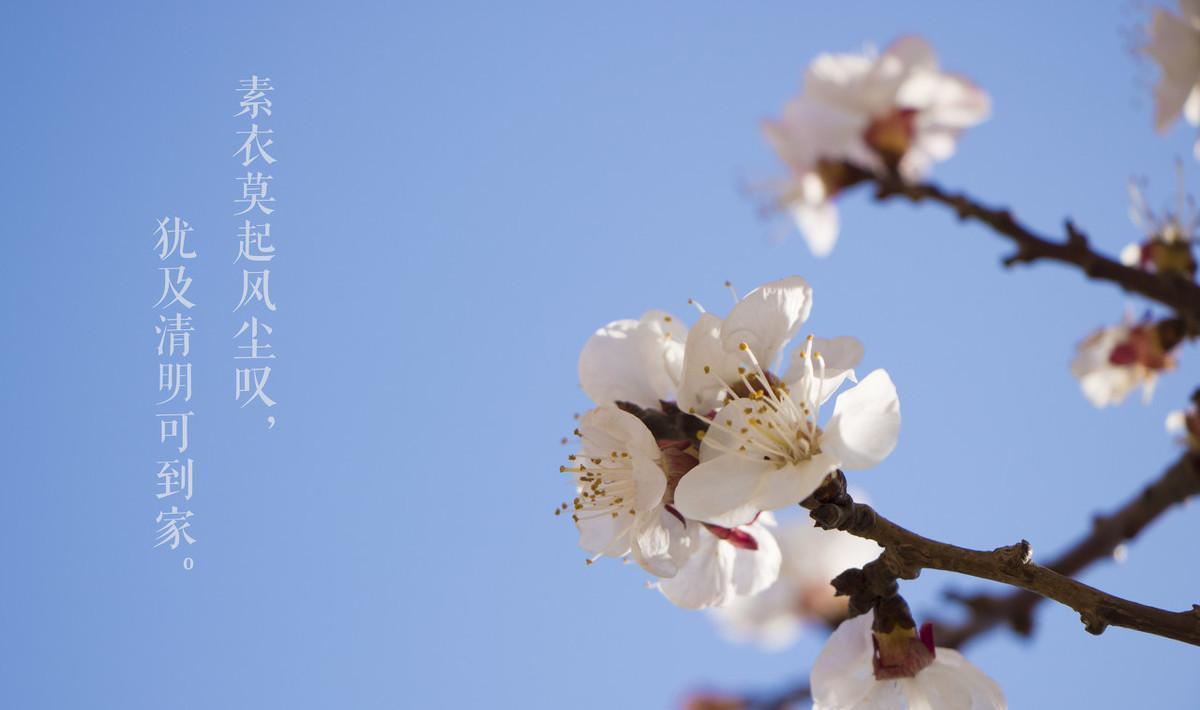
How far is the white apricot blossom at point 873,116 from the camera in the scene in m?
1.87

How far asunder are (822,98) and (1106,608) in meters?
1.34

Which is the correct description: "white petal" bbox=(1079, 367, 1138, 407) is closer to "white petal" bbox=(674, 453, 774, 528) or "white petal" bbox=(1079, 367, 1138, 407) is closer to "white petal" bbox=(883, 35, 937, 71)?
"white petal" bbox=(883, 35, 937, 71)

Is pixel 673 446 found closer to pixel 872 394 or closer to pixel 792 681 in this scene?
pixel 872 394

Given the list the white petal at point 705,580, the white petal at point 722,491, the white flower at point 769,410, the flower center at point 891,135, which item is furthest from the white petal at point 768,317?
the flower center at point 891,135

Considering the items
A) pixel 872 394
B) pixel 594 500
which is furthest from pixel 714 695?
pixel 872 394

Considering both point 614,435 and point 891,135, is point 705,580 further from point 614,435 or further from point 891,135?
point 891,135

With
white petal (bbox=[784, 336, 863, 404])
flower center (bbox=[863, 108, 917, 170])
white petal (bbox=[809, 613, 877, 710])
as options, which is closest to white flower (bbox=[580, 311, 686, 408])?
white petal (bbox=[784, 336, 863, 404])

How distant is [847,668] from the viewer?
93cm

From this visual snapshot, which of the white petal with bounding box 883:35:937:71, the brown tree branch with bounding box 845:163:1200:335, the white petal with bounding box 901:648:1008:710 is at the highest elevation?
the white petal with bounding box 883:35:937:71

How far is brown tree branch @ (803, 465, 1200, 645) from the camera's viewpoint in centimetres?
72

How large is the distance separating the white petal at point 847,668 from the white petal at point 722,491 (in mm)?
193

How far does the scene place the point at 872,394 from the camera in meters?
0.83

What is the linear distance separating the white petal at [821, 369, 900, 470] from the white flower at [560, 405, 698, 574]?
14cm

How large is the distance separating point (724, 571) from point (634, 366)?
222 millimetres
